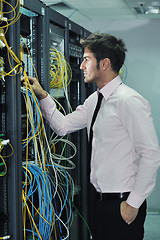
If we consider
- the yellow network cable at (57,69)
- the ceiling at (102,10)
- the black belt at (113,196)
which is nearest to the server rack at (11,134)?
the black belt at (113,196)

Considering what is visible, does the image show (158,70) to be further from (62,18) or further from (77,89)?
(62,18)

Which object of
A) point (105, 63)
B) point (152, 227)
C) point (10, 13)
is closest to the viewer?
point (10, 13)

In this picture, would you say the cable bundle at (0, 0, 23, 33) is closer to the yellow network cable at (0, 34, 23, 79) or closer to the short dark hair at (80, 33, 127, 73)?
the yellow network cable at (0, 34, 23, 79)

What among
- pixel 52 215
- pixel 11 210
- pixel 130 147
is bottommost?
pixel 52 215

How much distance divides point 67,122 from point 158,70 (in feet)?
9.87

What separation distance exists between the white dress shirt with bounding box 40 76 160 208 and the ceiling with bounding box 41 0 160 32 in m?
2.04

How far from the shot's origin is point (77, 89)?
3131 millimetres

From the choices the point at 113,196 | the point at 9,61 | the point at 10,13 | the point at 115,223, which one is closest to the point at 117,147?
the point at 113,196

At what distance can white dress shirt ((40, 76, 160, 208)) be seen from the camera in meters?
1.87

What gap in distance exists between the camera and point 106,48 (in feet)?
6.90

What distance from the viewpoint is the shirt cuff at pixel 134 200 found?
187 centimetres

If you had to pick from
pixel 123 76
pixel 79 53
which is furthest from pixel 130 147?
pixel 123 76

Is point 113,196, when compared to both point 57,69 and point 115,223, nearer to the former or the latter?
point 115,223

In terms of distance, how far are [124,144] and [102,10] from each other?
2.84 m
